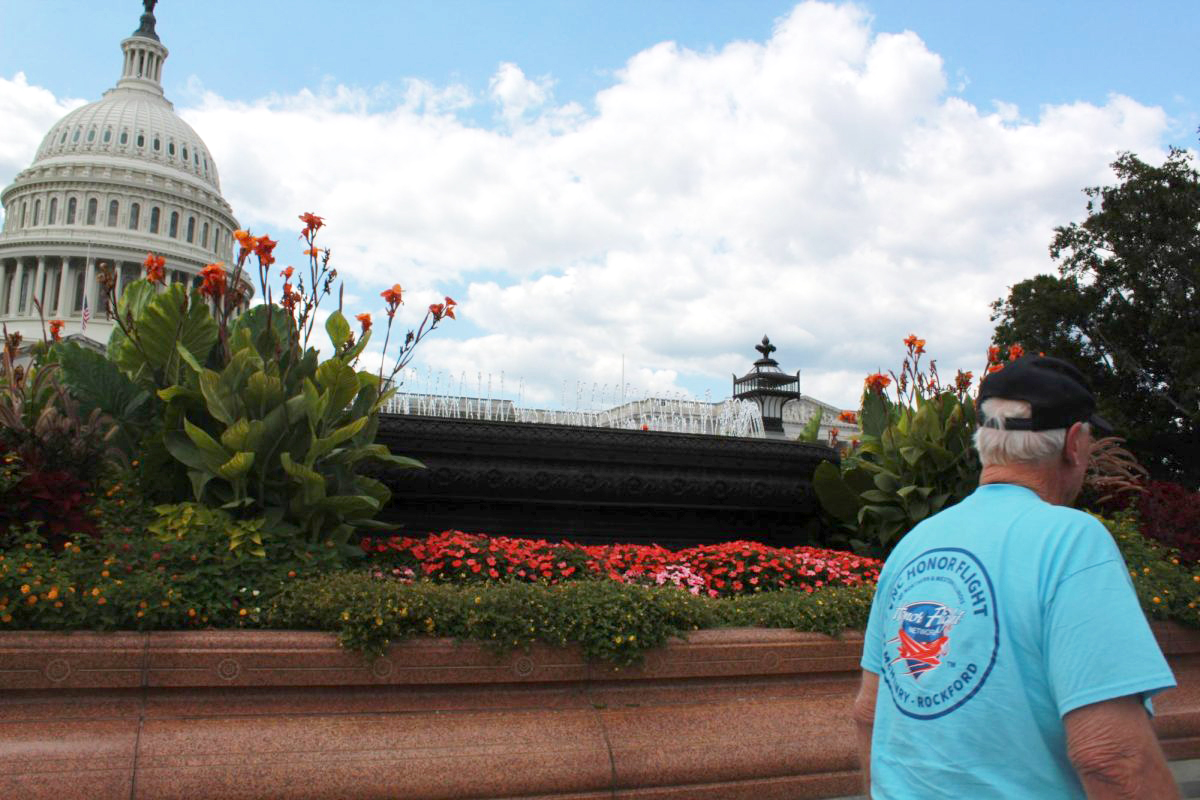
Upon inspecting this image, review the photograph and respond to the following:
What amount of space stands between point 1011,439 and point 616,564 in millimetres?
3889

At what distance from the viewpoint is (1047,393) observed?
6.01ft

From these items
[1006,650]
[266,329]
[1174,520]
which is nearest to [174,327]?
[266,329]

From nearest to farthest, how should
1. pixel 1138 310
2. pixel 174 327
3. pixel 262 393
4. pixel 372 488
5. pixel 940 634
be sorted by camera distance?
pixel 940 634 → pixel 262 393 → pixel 372 488 → pixel 174 327 → pixel 1138 310

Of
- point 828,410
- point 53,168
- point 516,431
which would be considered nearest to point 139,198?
point 53,168

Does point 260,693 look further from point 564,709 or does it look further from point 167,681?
point 564,709

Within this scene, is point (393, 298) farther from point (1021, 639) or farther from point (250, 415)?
point (1021, 639)

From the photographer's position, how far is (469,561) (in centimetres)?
528

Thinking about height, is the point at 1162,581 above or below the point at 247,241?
below

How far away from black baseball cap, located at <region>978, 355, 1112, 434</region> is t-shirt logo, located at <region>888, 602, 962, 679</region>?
39cm

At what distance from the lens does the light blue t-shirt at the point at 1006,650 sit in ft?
5.22

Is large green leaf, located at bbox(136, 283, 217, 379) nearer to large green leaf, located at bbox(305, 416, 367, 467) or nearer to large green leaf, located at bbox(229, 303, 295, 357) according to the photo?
large green leaf, located at bbox(229, 303, 295, 357)

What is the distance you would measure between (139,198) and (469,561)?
8908 centimetres

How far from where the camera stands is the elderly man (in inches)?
61.8

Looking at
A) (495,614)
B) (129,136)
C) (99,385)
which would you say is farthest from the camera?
(129,136)
